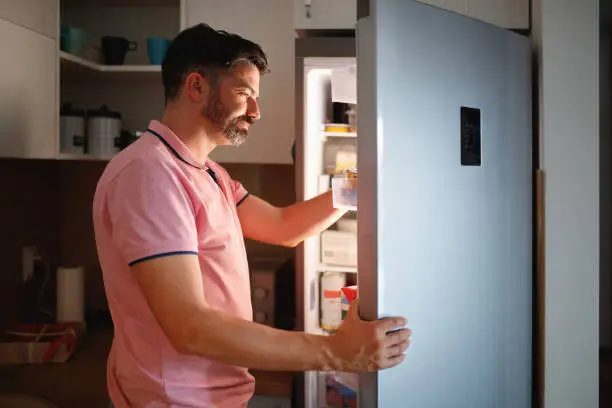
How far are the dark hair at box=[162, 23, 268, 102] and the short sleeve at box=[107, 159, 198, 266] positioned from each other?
0.26m

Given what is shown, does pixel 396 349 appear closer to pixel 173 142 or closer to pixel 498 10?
pixel 173 142

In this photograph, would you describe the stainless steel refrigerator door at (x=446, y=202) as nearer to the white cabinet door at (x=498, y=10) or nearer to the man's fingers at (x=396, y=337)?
the man's fingers at (x=396, y=337)

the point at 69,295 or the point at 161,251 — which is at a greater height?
the point at 161,251

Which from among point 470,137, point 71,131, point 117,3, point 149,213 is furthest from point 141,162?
point 117,3

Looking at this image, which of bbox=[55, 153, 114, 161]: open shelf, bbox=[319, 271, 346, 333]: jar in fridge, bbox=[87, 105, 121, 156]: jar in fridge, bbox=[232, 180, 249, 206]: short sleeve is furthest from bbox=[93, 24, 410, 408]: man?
bbox=[87, 105, 121, 156]: jar in fridge

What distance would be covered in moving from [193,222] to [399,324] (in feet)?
1.40

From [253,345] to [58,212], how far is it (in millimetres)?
1839

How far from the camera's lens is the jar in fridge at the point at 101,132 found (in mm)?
2266

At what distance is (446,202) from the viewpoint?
1.11 m

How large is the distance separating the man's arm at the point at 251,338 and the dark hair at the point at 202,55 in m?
0.45

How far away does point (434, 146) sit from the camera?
1.08 metres

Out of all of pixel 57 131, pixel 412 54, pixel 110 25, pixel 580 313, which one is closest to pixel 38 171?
pixel 57 131

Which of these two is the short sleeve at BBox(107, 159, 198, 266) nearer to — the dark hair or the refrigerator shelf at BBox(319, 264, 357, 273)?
the dark hair

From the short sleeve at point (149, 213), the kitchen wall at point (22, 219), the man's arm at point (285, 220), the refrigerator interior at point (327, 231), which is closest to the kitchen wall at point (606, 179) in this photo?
the refrigerator interior at point (327, 231)
